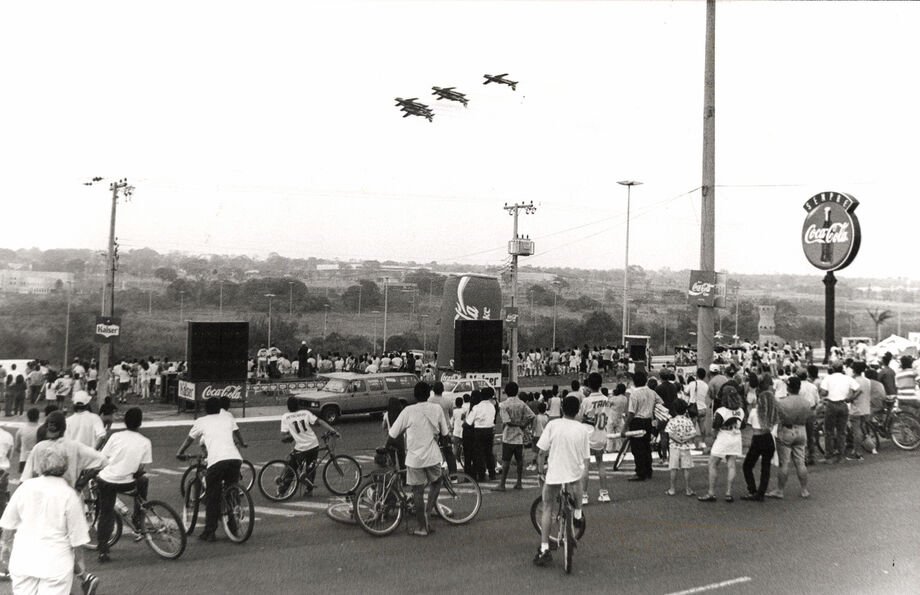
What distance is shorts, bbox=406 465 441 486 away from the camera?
31.7 feet

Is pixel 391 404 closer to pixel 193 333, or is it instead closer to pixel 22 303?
pixel 193 333

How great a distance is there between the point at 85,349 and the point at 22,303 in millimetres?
18065

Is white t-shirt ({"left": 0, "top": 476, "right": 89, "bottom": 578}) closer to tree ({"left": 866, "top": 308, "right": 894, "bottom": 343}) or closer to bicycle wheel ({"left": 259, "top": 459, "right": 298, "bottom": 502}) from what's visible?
bicycle wheel ({"left": 259, "top": 459, "right": 298, "bottom": 502})

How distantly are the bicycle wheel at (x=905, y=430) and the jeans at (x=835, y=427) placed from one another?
185 cm

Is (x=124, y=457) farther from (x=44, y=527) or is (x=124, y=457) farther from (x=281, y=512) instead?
(x=281, y=512)

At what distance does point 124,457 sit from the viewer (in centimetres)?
846

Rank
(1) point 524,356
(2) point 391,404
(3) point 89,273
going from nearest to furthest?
(2) point 391,404 → (1) point 524,356 → (3) point 89,273

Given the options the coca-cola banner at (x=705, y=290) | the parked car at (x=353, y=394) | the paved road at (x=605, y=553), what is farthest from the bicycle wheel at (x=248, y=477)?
the coca-cola banner at (x=705, y=290)

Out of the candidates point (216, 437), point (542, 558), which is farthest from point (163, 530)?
point (542, 558)

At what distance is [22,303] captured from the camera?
243ft

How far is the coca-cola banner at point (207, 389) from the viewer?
24656 mm

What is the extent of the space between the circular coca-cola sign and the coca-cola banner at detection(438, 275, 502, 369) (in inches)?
499

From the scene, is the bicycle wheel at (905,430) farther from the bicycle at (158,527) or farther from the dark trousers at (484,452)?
the bicycle at (158,527)

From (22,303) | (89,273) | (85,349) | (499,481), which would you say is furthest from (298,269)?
(499,481)
